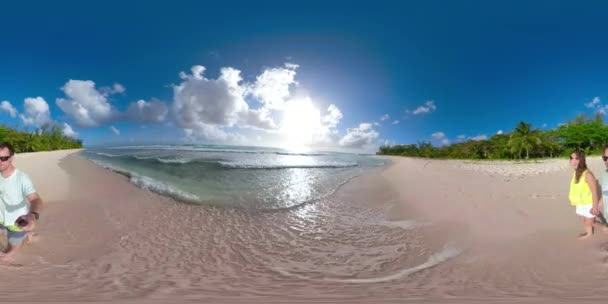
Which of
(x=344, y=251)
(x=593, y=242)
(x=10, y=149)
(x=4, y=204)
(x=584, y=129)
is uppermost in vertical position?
(x=584, y=129)

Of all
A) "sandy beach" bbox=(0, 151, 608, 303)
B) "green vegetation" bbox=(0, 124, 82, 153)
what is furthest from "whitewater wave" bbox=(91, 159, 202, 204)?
"green vegetation" bbox=(0, 124, 82, 153)

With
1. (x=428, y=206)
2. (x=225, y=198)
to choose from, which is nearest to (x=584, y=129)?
(x=428, y=206)

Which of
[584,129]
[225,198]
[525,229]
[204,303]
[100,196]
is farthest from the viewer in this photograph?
[584,129]

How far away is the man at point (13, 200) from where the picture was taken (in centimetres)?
422

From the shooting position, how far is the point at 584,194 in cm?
536

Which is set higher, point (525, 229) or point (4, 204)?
point (4, 204)

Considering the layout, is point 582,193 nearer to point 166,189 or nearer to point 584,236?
point 584,236

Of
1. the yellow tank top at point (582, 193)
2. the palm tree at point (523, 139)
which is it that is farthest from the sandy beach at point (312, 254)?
the palm tree at point (523, 139)

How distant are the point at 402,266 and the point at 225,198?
7.91m

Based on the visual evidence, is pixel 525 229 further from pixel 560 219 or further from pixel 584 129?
pixel 584 129

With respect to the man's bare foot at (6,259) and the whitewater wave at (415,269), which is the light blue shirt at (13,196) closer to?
the man's bare foot at (6,259)

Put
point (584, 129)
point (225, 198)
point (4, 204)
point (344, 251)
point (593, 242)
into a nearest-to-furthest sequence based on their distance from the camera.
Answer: point (4, 204)
point (593, 242)
point (344, 251)
point (225, 198)
point (584, 129)

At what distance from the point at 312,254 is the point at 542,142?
66031 millimetres

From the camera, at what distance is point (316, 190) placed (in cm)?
1352
